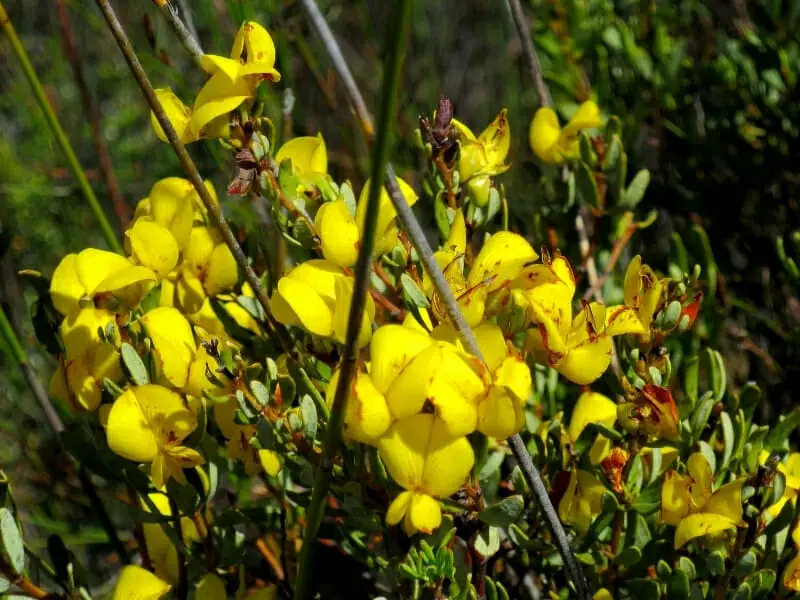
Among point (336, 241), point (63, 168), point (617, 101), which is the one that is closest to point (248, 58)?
point (336, 241)

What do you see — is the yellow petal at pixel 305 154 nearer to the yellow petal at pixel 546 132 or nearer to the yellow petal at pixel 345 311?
the yellow petal at pixel 345 311

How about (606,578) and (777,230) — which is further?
(777,230)

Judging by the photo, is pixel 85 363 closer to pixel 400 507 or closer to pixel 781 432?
pixel 400 507

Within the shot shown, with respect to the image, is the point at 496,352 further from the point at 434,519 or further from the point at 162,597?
the point at 162,597

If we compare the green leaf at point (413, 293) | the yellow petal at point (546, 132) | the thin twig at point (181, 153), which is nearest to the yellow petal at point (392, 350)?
the green leaf at point (413, 293)

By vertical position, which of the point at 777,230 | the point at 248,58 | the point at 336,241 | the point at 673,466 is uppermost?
the point at 248,58

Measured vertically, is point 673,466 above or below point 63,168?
below
